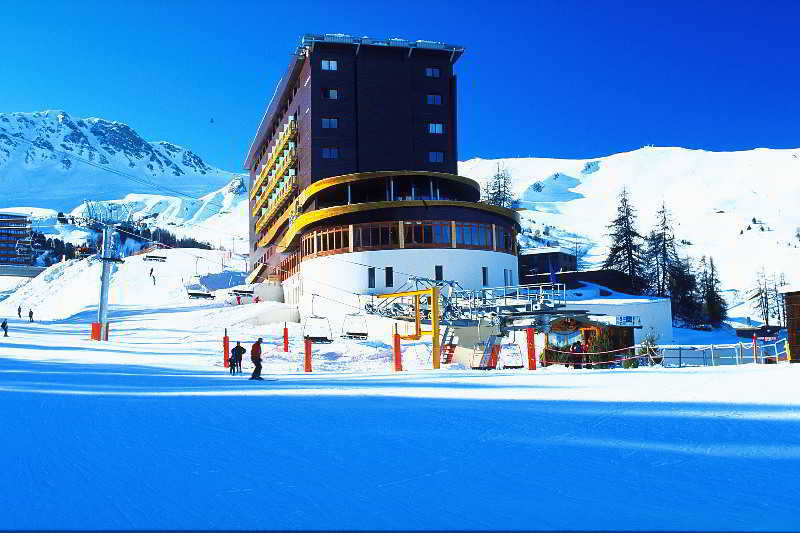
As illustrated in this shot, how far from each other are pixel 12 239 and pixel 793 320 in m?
181

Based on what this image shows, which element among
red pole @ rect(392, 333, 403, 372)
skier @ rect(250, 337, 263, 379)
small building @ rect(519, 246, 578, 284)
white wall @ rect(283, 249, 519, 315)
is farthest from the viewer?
small building @ rect(519, 246, 578, 284)

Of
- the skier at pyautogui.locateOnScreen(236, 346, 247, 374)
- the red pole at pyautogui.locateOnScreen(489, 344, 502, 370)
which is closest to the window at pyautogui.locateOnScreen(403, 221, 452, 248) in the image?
the red pole at pyautogui.locateOnScreen(489, 344, 502, 370)

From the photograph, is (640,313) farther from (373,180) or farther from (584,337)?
(373,180)

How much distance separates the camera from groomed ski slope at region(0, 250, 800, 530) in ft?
18.5

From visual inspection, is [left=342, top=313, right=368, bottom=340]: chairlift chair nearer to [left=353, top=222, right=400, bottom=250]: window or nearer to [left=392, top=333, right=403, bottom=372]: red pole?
[left=353, top=222, right=400, bottom=250]: window

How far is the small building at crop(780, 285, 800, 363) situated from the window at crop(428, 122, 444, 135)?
39093 millimetres

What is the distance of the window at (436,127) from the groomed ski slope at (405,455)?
4672cm

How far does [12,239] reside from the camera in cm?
17212

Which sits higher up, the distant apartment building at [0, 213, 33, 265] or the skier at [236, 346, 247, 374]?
the distant apartment building at [0, 213, 33, 265]

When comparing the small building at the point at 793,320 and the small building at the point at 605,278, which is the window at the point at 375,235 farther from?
the small building at the point at 605,278

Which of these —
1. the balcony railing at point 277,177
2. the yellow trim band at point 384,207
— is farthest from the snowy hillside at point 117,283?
the yellow trim band at point 384,207

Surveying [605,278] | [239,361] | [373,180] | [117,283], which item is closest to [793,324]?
[239,361]

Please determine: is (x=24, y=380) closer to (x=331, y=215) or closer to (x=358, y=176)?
(x=331, y=215)

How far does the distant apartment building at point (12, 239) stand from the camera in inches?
6658
